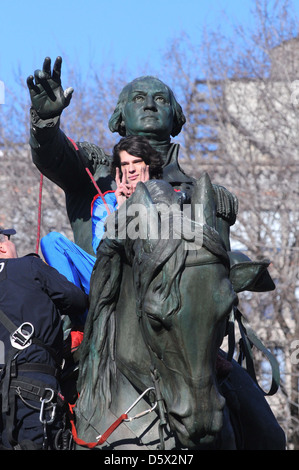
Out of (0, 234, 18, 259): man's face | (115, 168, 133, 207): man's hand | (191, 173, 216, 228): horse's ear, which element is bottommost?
(0, 234, 18, 259): man's face

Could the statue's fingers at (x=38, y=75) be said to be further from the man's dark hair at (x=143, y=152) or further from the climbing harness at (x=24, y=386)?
the climbing harness at (x=24, y=386)

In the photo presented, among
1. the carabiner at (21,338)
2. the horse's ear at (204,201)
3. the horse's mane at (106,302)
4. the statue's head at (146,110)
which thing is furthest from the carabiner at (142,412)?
the statue's head at (146,110)

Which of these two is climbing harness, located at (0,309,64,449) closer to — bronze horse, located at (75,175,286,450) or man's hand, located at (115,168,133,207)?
bronze horse, located at (75,175,286,450)

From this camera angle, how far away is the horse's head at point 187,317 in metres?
3.38

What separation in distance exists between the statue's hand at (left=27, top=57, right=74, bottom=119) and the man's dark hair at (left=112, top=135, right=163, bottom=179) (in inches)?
16.3

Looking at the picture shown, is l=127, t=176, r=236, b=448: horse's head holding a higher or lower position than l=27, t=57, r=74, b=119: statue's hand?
lower

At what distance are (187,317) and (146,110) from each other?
2140 mm

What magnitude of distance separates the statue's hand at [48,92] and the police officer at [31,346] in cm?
73

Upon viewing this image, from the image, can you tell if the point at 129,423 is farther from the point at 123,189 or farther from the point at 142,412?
the point at 123,189

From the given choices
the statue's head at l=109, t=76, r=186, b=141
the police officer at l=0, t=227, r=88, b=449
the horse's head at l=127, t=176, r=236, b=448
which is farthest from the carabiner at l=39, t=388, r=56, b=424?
the statue's head at l=109, t=76, r=186, b=141

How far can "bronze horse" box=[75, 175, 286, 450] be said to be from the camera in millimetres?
3389

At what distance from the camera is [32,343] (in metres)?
4.19

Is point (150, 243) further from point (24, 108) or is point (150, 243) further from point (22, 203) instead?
point (24, 108)

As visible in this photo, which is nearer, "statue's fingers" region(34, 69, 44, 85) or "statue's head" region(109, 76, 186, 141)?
"statue's fingers" region(34, 69, 44, 85)
